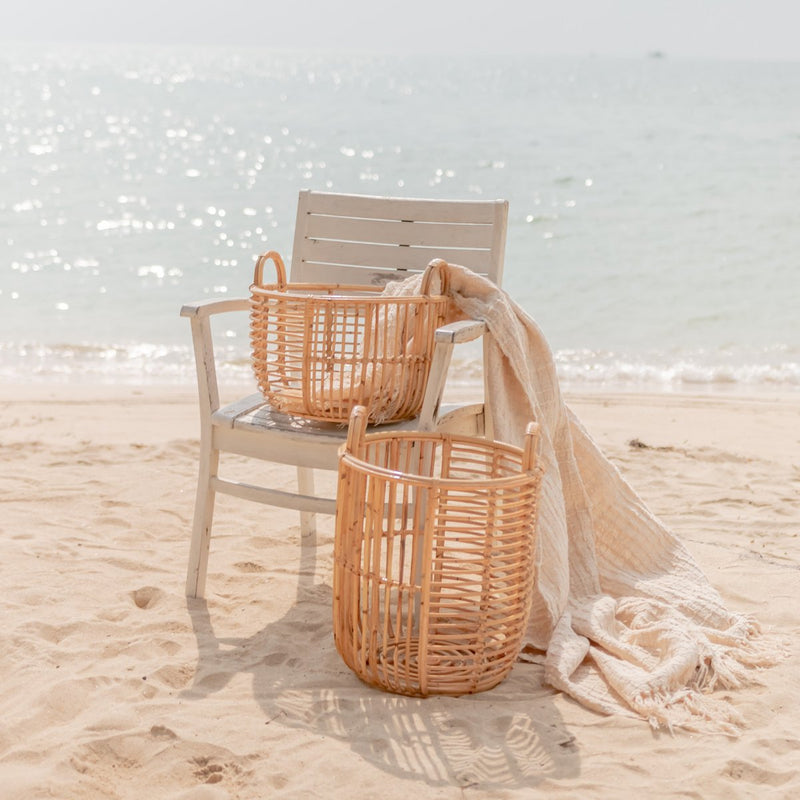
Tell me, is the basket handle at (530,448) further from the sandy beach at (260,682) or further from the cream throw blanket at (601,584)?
the sandy beach at (260,682)

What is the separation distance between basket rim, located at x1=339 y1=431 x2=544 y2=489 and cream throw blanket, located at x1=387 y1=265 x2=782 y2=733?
181mm

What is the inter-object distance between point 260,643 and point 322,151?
18.8 metres

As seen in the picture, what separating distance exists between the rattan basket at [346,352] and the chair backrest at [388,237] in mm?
481

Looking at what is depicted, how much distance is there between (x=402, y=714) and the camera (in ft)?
7.61

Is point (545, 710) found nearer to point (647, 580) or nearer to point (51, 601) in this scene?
point (647, 580)

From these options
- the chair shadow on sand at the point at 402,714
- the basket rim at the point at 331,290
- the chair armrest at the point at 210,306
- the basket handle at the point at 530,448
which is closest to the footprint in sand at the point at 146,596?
the chair shadow on sand at the point at 402,714

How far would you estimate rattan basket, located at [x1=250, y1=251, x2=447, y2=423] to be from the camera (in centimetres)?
271

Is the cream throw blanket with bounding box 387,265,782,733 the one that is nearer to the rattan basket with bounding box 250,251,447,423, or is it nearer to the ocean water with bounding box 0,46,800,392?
the rattan basket with bounding box 250,251,447,423

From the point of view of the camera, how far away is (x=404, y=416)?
284cm

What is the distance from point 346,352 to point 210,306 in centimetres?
42

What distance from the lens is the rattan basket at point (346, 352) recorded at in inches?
107

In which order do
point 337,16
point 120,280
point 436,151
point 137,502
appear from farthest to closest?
point 337,16
point 436,151
point 120,280
point 137,502

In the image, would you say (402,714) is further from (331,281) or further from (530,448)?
(331,281)

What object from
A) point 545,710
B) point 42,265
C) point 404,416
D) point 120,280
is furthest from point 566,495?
point 42,265
